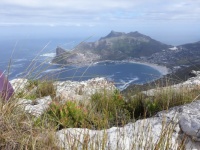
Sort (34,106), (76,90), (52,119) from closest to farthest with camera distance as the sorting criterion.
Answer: (52,119) → (34,106) → (76,90)

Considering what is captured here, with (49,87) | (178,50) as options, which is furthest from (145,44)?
(49,87)

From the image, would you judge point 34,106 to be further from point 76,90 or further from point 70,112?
point 76,90

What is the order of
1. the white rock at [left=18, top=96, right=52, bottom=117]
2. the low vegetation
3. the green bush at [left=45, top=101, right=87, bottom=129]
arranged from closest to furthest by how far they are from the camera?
the low vegetation < the white rock at [left=18, top=96, right=52, bottom=117] < the green bush at [left=45, top=101, right=87, bottom=129]

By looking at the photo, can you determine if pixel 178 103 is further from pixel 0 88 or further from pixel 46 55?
pixel 0 88

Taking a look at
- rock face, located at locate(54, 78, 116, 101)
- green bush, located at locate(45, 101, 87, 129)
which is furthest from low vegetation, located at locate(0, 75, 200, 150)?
rock face, located at locate(54, 78, 116, 101)

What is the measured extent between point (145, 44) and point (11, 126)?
11693cm

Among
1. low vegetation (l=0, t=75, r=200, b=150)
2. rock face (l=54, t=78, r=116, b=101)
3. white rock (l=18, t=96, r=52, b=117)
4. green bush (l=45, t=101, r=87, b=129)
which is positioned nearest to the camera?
low vegetation (l=0, t=75, r=200, b=150)

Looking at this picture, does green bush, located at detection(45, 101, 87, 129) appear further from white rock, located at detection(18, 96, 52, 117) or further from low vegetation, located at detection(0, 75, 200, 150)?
white rock, located at detection(18, 96, 52, 117)

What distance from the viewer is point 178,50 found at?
7088 centimetres

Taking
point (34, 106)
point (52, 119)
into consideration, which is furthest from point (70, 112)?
point (52, 119)

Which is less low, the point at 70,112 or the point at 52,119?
the point at 52,119

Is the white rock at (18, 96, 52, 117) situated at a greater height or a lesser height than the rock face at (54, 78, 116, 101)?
greater

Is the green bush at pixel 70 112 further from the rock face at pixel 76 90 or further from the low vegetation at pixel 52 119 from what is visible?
the rock face at pixel 76 90

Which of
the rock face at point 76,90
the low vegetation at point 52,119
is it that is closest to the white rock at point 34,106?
the low vegetation at point 52,119
